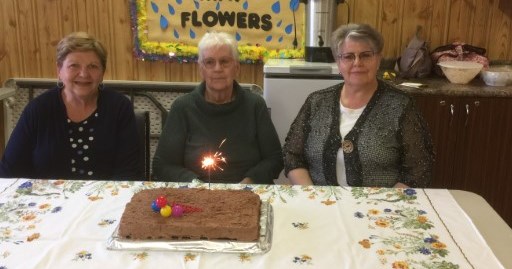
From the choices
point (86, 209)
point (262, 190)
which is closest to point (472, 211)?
point (262, 190)

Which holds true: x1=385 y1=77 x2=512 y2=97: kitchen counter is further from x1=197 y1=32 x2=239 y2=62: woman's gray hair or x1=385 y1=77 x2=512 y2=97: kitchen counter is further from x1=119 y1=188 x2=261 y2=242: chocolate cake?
x1=119 y1=188 x2=261 y2=242: chocolate cake

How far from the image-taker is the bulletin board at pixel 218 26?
3260mm

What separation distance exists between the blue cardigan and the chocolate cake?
71 centimetres

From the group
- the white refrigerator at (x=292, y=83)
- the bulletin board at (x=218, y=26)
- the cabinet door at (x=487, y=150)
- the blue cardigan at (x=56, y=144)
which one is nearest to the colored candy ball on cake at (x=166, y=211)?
the blue cardigan at (x=56, y=144)

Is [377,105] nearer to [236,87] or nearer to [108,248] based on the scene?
[236,87]

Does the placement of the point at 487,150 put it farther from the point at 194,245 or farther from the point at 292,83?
the point at 194,245

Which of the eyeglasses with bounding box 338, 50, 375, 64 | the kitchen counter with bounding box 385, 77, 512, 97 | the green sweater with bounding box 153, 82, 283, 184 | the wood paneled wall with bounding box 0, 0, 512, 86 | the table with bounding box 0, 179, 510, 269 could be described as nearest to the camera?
the table with bounding box 0, 179, 510, 269

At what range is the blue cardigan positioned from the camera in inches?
80.2

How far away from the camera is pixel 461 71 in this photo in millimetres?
2914

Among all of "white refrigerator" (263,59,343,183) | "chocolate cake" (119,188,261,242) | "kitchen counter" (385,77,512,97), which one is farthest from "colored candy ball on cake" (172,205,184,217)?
"kitchen counter" (385,77,512,97)

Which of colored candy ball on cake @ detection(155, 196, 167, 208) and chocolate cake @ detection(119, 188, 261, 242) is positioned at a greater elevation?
colored candy ball on cake @ detection(155, 196, 167, 208)

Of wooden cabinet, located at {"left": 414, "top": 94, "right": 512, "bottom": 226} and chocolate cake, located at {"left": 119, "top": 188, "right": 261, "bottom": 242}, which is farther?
wooden cabinet, located at {"left": 414, "top": 94, "right": 512, "bottom": 226}

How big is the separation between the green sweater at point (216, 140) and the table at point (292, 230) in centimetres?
51

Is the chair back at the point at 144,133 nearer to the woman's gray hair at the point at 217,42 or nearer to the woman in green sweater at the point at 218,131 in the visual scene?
the woman in green sweater at the point at 218,131
